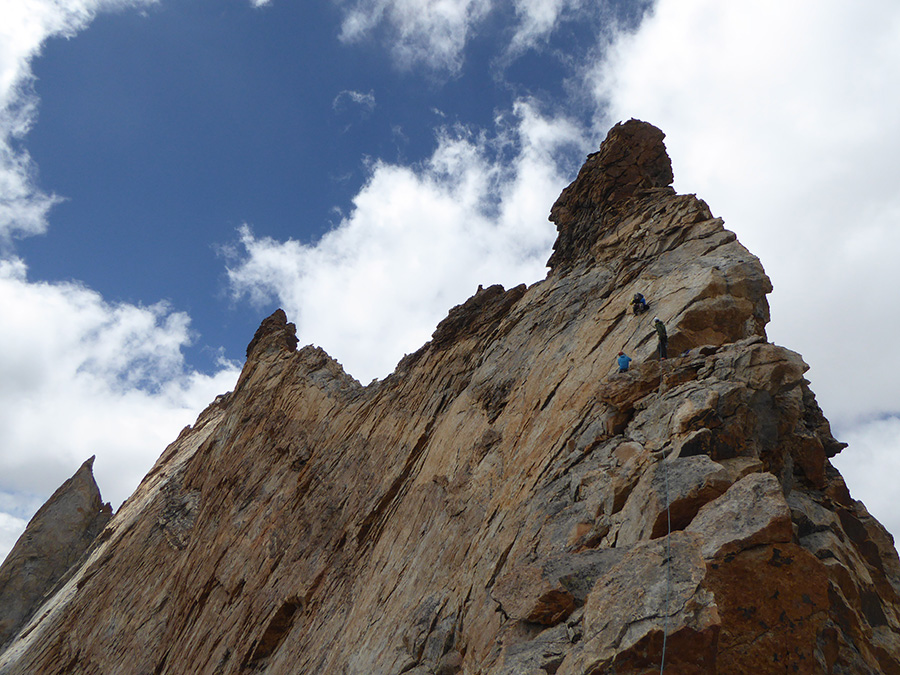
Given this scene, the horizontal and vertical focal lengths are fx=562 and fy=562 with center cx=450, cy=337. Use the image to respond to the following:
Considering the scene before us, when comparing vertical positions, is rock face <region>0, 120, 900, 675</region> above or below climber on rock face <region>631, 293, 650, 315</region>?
below

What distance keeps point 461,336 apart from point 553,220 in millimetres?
8192

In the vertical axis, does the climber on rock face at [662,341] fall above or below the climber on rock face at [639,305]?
below

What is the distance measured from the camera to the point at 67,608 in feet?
111

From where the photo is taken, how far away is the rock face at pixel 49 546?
4547 cm

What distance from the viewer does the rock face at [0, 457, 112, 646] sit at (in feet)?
149

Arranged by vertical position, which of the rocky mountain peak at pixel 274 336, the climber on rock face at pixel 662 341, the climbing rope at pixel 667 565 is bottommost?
the climbing rope at pixel 667 565

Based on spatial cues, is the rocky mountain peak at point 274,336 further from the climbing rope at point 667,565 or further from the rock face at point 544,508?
the climbing rope at point 667,565

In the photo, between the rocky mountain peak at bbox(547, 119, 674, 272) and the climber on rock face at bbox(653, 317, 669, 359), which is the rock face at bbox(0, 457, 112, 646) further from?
the climber on rock face at bbox(653, 317, 669, 359)

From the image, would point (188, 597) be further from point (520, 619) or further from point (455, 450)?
point (520, 619)

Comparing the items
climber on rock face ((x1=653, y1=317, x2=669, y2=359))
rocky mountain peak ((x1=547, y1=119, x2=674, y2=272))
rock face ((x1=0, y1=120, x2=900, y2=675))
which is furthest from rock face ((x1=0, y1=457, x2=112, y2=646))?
climber on rock face ((x1=653, y1=317, x2=669, y2=359))

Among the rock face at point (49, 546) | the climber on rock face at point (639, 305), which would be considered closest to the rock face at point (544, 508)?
the climber on rock face at point (639, 305)

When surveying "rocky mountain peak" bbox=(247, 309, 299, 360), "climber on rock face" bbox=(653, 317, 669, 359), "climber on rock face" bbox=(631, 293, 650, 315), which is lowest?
"climber on rock face" bbox=(653, 317, 669, 359)

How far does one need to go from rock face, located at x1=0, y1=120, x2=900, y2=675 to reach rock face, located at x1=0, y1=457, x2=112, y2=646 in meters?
9.91

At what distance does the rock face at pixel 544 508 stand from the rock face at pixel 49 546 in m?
9.91
